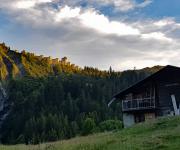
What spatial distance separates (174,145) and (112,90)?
553 ft

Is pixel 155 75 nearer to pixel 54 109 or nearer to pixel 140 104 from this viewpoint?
pixel 140 104

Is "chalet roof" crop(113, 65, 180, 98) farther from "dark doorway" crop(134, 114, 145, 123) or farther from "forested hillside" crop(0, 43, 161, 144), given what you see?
"forested hillside" crop(0, 43, 161, 144)

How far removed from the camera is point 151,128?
27.4 metres

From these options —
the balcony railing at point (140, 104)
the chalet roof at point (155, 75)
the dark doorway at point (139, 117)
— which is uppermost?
the chalet roof at point (155, 75)

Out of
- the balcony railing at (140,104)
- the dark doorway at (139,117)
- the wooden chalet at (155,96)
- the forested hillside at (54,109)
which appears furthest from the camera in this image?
the forested hillside at (54,109)

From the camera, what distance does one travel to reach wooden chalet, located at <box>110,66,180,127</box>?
5044cm

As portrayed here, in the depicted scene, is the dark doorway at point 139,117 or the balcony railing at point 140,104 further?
the dark doorway at point 139,117

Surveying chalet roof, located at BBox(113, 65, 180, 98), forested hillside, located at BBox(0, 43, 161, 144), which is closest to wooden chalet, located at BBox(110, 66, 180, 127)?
chalet roof, located at BBox(113, 65, 180, 98)

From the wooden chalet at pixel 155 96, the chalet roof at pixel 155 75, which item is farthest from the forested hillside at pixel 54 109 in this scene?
the wooden chalet at pixel 155 96

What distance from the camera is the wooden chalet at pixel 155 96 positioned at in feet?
165

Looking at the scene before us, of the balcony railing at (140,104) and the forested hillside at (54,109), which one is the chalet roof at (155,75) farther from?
the forested hillside at (54,109)

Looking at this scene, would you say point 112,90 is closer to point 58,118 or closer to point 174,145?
point 58,118

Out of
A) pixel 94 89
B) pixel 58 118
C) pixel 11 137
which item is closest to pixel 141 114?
pixel 58 118

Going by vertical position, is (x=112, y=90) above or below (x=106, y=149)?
above
